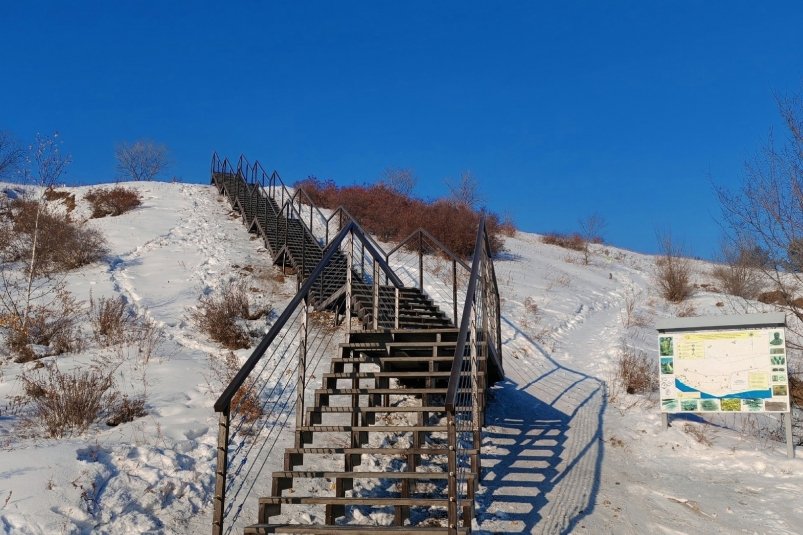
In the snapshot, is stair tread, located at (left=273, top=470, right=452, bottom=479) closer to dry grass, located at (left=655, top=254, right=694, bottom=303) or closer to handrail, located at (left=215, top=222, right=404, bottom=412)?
handrail, located at (left=215, top=222, right=404, bottom=412)

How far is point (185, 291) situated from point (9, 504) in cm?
826

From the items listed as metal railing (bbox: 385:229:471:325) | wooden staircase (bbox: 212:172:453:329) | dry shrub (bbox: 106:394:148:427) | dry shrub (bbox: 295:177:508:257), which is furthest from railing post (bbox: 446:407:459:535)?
dry shrub (bbox: 295:177:508:257)

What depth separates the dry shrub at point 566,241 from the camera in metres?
30.5

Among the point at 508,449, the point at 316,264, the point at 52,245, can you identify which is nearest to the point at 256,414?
the point at 508,449

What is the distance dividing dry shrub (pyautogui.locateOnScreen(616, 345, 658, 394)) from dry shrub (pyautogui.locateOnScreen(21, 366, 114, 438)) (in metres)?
7.35

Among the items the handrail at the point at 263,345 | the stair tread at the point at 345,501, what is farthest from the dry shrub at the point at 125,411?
the stair tread at the point at 345,501

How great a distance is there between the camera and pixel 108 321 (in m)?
9.85

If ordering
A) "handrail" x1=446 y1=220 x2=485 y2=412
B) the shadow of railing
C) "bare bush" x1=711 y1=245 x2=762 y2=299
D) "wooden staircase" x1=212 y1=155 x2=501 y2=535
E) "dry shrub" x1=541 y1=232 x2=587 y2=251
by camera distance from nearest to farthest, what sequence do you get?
"handrail" x1=446 y1=220 x2=485 y2=412
"wooden staircase" x1=212 y1=155 x2=501 y2=535
the shadow of railing
"bare bush" x1=711 y1=245 x2=762 y2=299
"dry shrub" x1=541 y1=232 x2=587 y2=251

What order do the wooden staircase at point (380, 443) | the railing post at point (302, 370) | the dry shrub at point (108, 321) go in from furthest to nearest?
the dry shrub at point (108, 321) < the railing post at point (302, 370) < the wooden staircase at point (380, 443)

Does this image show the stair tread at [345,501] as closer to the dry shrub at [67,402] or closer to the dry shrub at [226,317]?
the dry shrub at [67,402]

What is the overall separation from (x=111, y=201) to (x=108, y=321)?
1257cm

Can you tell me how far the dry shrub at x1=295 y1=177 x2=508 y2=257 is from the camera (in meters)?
21.2

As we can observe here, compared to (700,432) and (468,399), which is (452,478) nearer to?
(468,399)

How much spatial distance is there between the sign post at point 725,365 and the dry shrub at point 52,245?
11.7 metres
